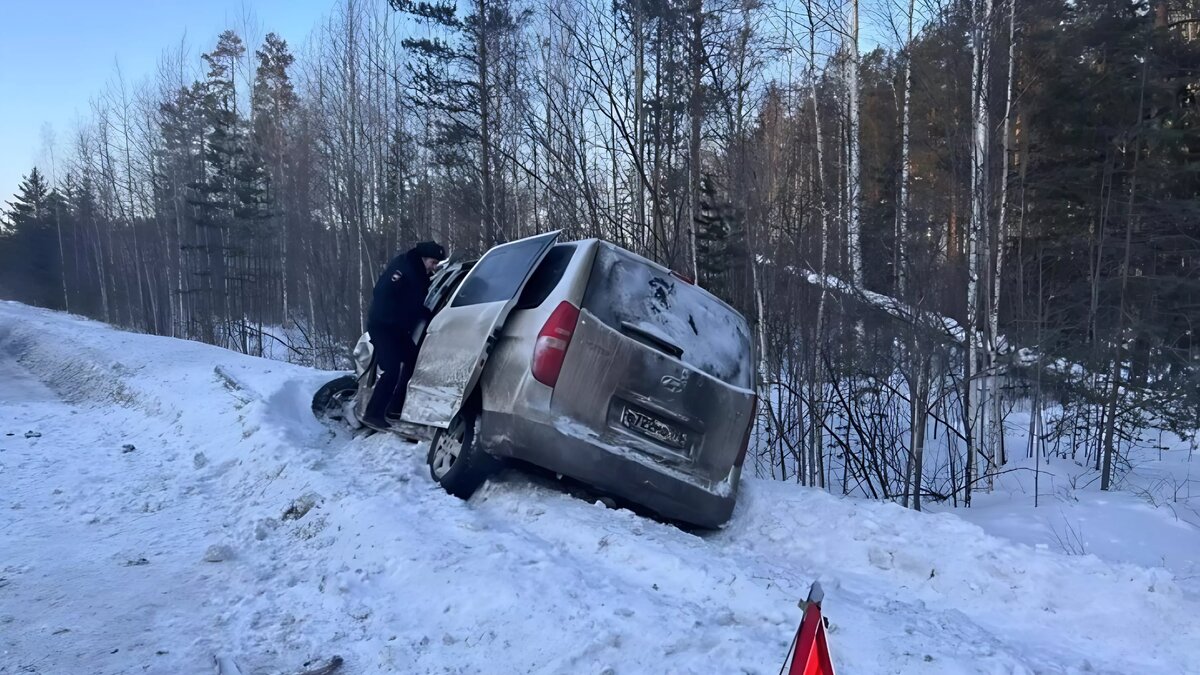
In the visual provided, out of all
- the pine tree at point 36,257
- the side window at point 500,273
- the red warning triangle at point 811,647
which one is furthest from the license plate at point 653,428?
the pine tree at point 36,257

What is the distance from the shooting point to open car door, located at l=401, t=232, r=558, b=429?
553 centimetres

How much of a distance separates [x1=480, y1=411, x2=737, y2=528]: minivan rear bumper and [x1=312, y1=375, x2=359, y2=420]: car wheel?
422cm

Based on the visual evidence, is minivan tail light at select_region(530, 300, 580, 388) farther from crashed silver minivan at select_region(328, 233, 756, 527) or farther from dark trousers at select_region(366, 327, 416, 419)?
dark trousers at select_region(366, 327, 416, 419)

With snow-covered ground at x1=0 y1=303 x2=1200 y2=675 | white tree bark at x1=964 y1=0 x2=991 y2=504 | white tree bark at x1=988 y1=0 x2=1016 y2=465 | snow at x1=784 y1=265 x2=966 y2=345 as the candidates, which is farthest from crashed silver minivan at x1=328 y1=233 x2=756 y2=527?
white tree bark at x1=988 y1=0 x2=1016 y2=465

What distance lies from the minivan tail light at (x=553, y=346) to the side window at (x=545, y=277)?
316mm

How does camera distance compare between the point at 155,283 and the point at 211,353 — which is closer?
the point at 211,353

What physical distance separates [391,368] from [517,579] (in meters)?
3.53

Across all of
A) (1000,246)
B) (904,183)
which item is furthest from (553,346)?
(904,183)

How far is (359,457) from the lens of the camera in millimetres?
6824

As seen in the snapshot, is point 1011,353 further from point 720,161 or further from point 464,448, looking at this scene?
point 464,448

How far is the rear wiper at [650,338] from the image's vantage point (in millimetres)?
5098

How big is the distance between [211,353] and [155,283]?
3452cm

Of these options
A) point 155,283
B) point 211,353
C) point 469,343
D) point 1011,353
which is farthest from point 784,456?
point 155,283

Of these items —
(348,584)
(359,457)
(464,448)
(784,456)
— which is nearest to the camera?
(348,584)
